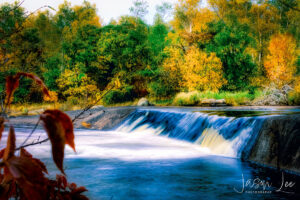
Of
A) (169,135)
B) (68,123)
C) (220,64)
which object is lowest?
(169,135)

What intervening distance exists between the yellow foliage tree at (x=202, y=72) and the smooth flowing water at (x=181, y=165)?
1225cm

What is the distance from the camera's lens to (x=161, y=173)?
570 centimetres

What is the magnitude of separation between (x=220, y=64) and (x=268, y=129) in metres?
18.1

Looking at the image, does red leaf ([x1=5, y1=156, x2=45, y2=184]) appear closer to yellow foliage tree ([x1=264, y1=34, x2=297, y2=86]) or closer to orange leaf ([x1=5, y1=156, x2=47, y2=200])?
orange leaf ([x1=5, y1=156, x2=47, y2=200])

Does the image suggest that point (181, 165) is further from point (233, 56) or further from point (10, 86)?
point (233, 56)

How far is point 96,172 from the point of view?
19.1 ft

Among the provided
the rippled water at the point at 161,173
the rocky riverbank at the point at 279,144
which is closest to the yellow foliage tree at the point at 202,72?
the rippled water at the point at 161,173

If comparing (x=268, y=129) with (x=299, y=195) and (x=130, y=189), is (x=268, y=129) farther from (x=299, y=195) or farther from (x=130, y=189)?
(x=130, y=189)

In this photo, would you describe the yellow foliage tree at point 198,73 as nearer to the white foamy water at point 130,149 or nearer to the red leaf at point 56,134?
the white foamy water at point 130,149

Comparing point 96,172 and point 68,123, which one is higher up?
point 68,123

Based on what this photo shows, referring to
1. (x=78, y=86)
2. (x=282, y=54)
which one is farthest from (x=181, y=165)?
(x=282, y=54)

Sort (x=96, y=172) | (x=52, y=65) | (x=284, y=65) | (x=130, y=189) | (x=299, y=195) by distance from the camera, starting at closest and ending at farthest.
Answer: (x=299, y=195), (x=130, y=189), (x=96, y=172), (x=52, y=65), (x=284, y=65)

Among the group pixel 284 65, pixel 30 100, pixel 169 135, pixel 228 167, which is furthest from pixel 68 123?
pixel 284 65

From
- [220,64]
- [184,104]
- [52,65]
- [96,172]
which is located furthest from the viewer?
[52,65]
